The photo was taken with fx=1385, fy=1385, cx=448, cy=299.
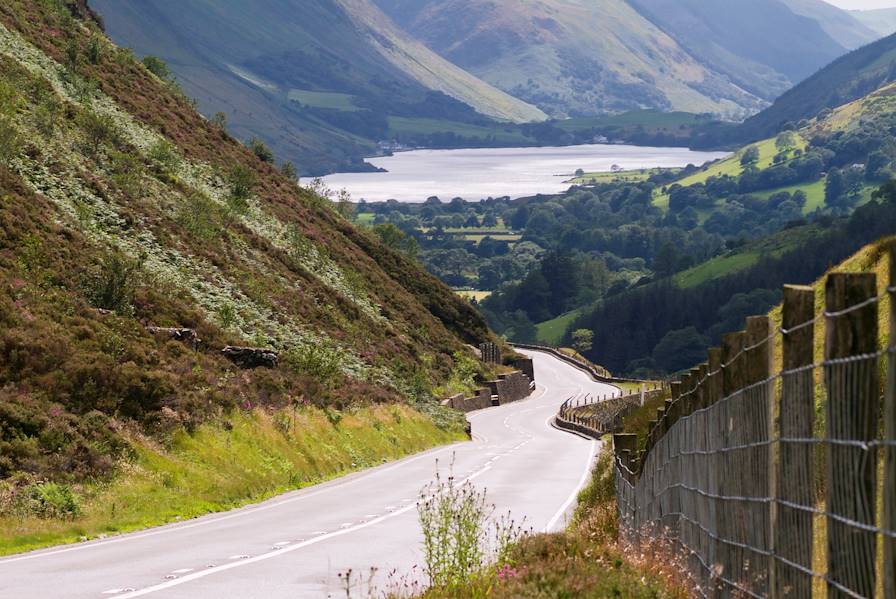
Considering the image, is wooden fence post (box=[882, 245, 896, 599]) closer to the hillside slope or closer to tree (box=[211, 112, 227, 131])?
the hillside slope

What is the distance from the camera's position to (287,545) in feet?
67.8

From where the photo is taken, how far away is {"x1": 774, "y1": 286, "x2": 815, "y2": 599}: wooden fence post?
670 centimetres

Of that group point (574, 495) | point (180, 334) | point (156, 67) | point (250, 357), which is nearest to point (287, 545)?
point (574, 495)

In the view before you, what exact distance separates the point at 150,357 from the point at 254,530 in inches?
517

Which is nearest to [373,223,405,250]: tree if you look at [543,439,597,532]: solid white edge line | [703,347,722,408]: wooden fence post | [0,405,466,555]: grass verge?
[543,439,597,532]: solid white edge line

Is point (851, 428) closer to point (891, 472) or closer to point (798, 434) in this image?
point (891, 472)

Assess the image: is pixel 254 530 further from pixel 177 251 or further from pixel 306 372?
pixel 177 251

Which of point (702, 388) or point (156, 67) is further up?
point (156, 67)

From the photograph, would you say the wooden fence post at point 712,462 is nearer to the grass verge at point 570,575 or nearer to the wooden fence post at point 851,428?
the grass verge at point 570,575

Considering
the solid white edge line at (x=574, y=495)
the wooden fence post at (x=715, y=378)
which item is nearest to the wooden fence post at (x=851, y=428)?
the wooden fence post at (x=715, y=378)

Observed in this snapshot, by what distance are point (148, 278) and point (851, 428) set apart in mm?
46493

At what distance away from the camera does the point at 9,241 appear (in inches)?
1617

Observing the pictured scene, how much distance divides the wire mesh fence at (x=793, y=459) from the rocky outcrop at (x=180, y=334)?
29795 millimetres

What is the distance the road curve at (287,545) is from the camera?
15.4m
